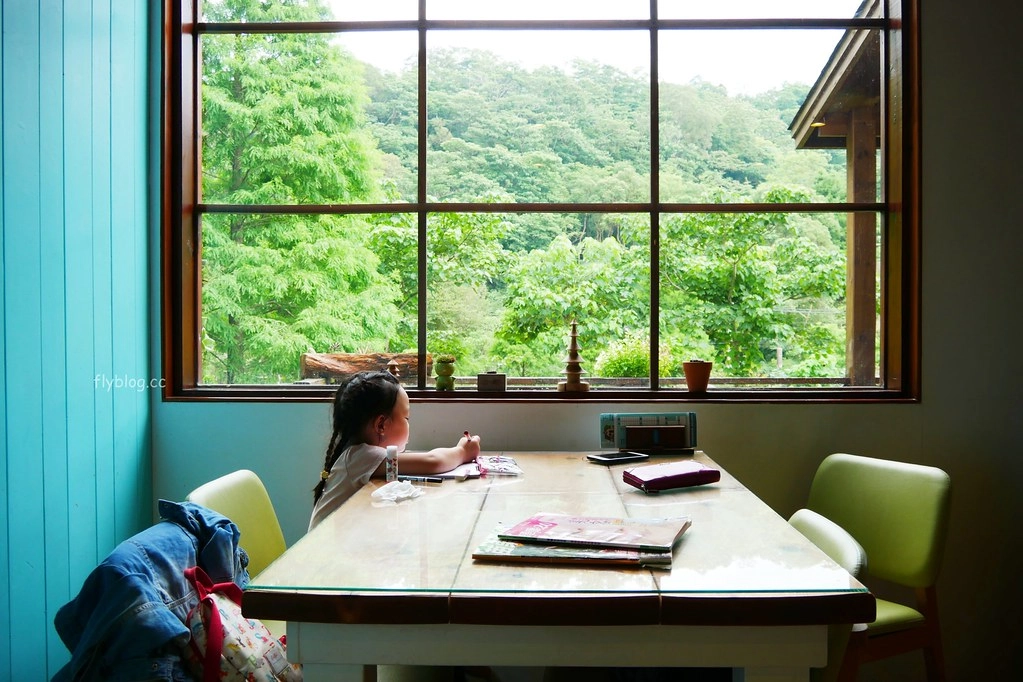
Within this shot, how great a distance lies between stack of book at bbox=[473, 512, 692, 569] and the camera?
1408 millimetres

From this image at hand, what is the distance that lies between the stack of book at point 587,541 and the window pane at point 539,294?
138 cm

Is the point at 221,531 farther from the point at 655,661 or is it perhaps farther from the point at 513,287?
the point at 513,287

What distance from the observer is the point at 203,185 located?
306 cm

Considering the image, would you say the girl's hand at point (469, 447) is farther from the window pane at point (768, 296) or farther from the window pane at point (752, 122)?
the window pane at point (752, 122)

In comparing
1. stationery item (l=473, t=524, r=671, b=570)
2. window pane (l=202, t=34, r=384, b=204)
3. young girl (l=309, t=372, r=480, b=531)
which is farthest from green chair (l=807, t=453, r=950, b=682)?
window pane (l=202, t=34, r=384, b=204)

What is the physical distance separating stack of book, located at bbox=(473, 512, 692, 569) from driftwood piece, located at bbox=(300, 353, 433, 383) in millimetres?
1430

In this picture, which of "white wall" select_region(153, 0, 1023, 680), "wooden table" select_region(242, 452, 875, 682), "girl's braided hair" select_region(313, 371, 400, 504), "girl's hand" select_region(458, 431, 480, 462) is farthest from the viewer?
"white wall" select_region(153, 0, 1023, 680)

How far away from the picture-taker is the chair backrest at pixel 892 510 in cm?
221

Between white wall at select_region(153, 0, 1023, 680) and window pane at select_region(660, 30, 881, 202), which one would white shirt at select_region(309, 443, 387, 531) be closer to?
white wall at select_region(153, 0, 1023, 680)

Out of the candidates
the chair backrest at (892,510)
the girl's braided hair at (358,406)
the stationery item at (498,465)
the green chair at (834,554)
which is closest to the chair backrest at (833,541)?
the green chair at (834,554)
